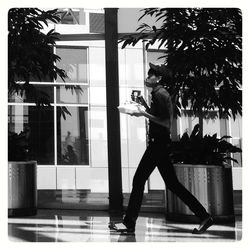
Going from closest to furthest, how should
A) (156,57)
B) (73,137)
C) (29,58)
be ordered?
(29,58) < (156,57) < (73,137)

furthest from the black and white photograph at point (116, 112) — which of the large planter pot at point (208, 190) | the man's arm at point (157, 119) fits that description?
the man's arm at point (157, 119)

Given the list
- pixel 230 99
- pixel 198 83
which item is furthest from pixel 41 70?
pixel 230 99

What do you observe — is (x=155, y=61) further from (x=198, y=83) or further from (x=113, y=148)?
(x=113, y=148)

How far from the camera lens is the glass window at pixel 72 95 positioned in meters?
4.73

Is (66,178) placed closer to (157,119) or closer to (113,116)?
(113,116)

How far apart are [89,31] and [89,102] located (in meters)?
0.72

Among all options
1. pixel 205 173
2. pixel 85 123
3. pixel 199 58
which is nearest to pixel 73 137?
pixel 85 123

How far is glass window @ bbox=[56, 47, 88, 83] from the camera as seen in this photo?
461 centimetres

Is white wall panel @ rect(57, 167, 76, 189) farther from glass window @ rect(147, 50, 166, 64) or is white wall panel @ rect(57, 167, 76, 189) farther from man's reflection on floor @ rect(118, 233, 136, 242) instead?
glass window @ rect(147, 50, 166, 64)

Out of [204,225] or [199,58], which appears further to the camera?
[199,58]

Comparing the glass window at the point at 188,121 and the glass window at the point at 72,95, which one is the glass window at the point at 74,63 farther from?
the glass window at the point at 188,121

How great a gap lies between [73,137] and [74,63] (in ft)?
2.47

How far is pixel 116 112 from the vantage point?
4676mm

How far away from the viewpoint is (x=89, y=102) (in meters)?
4.78
